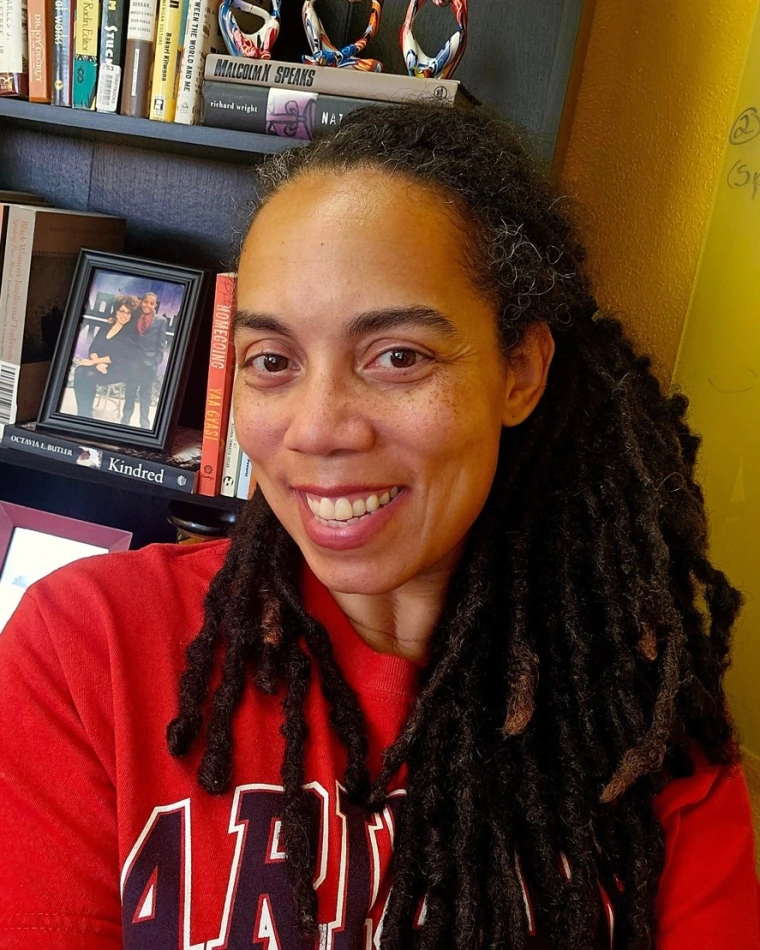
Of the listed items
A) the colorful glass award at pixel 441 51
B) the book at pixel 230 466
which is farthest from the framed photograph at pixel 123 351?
the colorful glass award at pixel 441 51

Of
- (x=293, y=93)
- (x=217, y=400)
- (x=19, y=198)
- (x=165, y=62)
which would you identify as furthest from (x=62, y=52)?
(x=217, y=400)

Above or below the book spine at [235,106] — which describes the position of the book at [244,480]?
below

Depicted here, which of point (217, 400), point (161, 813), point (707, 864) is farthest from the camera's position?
point (217, 400)

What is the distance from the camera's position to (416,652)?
914mm

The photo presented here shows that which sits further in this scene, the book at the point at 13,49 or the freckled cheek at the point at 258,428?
the book at the point at 13,49

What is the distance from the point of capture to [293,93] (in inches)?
43.8

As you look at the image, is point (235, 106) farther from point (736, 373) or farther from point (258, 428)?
point (736, 373)

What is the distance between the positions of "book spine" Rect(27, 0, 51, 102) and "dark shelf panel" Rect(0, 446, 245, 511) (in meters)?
0.56

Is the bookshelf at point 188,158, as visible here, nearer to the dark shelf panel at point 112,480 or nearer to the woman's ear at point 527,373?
the dark shelf panel at point 112,480

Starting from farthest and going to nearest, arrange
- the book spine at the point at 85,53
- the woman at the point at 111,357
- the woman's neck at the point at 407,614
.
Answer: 1. the woman at the point at 111,357
2. the book spine at the point at 85,53
3. the woman's neck at the point at 407,614

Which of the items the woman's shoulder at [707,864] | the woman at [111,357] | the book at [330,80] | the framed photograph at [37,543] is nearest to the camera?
the woman's shoulder at [707,864]

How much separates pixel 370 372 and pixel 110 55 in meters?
0.78

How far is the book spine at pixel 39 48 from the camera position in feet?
3.91

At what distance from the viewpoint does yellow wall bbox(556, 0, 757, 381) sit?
127 cm
